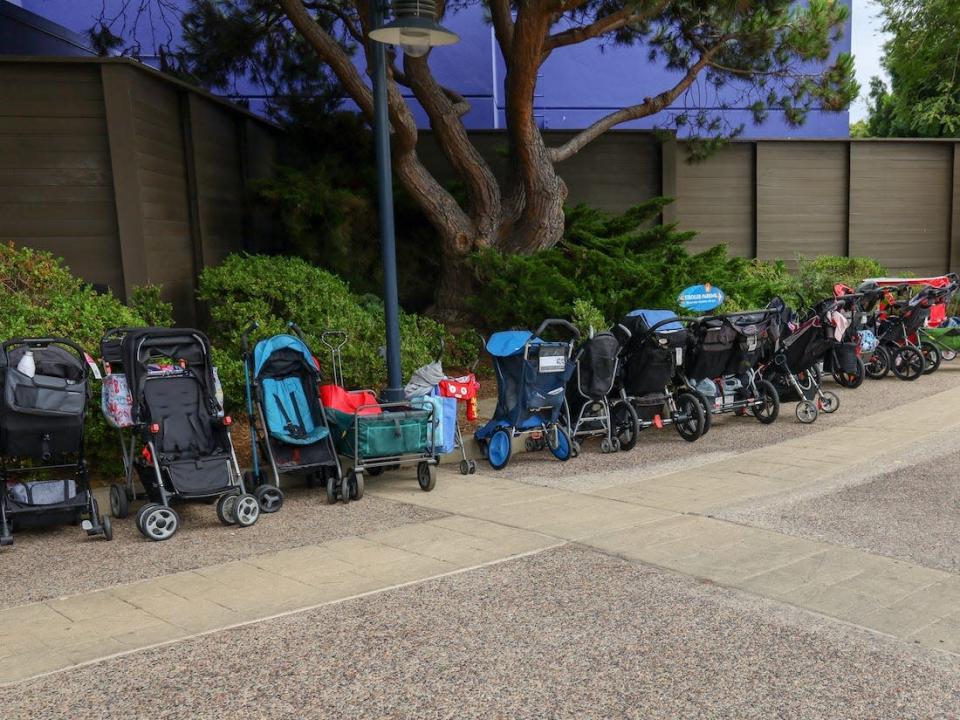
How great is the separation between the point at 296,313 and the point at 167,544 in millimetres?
3707

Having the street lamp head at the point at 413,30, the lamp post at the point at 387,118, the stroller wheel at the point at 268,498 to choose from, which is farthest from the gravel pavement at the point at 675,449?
the street lamp head at the point at 413,30

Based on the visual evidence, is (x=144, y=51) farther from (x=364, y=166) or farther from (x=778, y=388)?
(x=778, y=388)

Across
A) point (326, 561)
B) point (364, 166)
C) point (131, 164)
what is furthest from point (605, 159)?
point (326, 561)

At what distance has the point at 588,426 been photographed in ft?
29.5

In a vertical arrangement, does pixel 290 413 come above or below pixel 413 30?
below

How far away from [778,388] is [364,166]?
6.32 meters

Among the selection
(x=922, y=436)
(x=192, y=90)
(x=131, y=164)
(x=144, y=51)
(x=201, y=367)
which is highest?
(x=144, y=51)

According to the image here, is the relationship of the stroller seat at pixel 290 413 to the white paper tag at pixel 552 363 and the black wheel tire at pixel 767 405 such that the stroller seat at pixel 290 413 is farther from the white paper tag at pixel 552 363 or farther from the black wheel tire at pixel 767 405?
the black wheel tire at pixel 767 405

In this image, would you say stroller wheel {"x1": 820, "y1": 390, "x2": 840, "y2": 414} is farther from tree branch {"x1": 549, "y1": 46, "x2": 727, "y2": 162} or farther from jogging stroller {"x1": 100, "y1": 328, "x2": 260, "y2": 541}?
jogging stroller {"x1": 100, "y1": 328, "x2": 260, "y2": 541}

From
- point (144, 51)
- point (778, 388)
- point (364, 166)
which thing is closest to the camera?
point (778, 388)

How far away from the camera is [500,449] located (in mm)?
8133

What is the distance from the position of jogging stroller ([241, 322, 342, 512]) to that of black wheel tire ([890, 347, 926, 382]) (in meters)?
8.75

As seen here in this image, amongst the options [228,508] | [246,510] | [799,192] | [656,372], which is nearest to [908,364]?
[656,372]

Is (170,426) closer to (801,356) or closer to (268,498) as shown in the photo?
(268,498)
